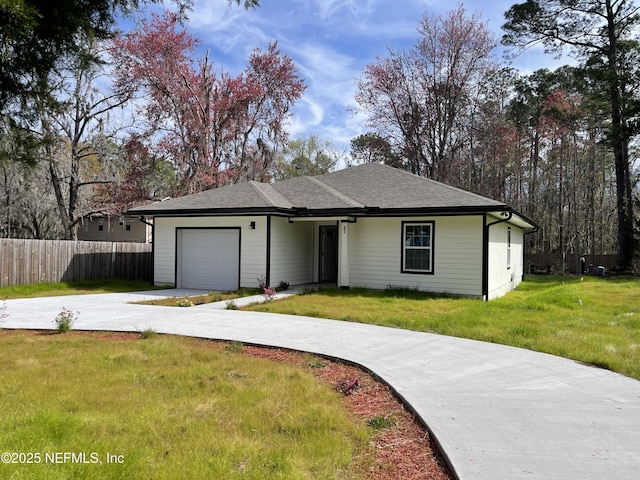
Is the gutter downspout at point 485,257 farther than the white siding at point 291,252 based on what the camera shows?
No

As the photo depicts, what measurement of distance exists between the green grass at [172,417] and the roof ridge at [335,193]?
26.6ft

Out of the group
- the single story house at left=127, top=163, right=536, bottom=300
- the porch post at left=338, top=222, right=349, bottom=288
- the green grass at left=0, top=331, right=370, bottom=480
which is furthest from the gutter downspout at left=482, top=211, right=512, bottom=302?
the green grass at left=0, top=331, right=370, bottom=480

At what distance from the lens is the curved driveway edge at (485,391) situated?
2.96 metres

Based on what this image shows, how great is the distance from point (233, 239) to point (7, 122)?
866cm

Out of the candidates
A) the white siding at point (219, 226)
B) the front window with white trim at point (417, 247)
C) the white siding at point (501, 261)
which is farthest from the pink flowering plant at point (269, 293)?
the white siding at point (501, 261)

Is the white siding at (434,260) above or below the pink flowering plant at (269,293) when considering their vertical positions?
above

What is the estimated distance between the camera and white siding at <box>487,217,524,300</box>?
12367 millimetres

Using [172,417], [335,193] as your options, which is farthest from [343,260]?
[172,417]

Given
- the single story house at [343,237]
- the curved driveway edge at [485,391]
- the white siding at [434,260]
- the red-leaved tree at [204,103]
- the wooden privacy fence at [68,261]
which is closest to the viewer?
the curved driveway edge at [485,391]

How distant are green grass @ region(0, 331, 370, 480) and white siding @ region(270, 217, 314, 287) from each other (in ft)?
24.3

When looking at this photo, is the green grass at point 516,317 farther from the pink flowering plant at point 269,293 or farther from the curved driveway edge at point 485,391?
the curved driveway edge at point 485,391

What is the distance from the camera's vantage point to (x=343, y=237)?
1304 cm

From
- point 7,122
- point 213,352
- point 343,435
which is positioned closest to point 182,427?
point 343,435

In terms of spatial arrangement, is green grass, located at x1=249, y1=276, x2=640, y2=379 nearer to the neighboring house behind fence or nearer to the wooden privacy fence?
the wooden privacy fence
